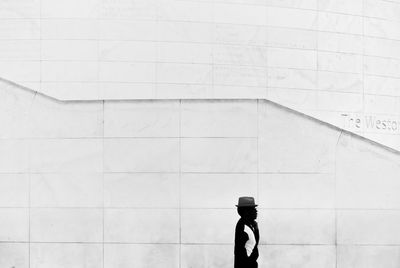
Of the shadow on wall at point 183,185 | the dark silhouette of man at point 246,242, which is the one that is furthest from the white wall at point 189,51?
the dark silhouette of man at point 246,242

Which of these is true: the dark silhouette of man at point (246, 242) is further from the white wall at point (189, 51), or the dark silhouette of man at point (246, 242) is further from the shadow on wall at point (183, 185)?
the white wall at point (189, 51)

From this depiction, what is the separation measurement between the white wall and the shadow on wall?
2.28 m

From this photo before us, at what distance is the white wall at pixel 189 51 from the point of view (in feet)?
39.3

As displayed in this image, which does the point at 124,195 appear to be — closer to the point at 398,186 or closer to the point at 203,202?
the point at 203,202

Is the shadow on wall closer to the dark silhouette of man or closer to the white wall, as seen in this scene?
the white wall

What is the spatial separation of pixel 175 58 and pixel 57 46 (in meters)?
2.33

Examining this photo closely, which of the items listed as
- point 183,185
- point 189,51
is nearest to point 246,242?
point 183,185

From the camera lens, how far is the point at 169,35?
12.2 m

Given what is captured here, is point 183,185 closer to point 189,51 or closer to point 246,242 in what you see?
point 246,242

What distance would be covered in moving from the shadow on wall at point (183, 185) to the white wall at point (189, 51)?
2279mm

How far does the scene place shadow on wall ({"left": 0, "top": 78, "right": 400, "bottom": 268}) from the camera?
9.59 m

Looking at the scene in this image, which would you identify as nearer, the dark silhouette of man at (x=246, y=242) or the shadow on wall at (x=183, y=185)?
the dark silhouette of man at (x=246, y=242)

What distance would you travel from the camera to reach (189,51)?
12.2m

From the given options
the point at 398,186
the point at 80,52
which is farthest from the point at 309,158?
the point at 80,52
